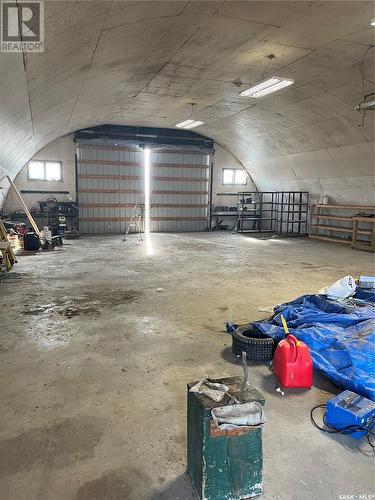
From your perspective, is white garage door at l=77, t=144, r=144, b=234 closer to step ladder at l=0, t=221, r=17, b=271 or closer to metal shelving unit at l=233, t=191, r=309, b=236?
metal shelving unit at l=233, t=191, r=309, b=236

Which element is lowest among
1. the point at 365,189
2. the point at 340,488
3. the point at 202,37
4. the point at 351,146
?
the point at 340,488

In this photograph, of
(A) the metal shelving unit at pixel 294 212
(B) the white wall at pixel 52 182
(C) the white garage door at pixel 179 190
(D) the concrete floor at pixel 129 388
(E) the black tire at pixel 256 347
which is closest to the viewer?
(D) the concrete floor at pixel 129 388

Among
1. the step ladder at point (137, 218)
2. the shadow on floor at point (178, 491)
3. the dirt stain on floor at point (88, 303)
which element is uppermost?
the step ladder at point (137, 218)

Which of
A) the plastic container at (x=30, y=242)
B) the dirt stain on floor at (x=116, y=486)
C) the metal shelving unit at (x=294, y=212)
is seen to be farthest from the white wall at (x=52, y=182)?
the dirt stain on floor at (x=116, y=486)

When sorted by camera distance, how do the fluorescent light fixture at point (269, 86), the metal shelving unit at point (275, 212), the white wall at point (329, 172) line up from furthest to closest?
the metal shelving unit at point (275, 212), the white wall at point (329, 172), the fluorescent light fixture at point (269, 86)

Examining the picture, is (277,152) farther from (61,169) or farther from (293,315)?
(293,315)

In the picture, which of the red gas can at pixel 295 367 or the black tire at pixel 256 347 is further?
the black tire at pixel 256 347

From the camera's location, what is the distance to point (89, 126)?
38.9 ft

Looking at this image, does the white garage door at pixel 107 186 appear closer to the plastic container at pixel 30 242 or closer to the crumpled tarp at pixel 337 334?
the plastic container at pixel 30 242

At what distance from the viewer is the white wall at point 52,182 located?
1182 centimetres

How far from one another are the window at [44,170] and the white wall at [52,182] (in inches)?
4.1

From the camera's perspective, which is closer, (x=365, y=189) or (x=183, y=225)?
(x=365, y=189)

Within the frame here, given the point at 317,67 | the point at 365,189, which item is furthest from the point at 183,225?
the point at 317,67

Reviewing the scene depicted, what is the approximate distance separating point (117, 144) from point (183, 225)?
3.92m
